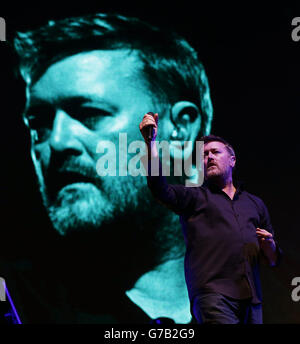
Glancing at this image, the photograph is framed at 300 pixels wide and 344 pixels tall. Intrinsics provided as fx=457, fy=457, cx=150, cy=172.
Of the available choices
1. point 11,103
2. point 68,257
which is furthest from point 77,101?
point 68,257

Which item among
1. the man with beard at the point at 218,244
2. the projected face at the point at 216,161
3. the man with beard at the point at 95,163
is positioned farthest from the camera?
the man with beard at the point at 95,163

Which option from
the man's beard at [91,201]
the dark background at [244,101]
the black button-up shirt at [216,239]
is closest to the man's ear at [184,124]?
the dark background at [244,101]

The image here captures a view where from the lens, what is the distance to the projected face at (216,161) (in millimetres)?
2107

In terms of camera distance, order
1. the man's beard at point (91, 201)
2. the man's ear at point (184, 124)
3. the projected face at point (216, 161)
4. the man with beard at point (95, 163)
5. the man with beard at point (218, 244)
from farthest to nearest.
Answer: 1. the man's ear at point (184, 124)
2. the man's beard at point (91, 201)
3. the man with beard at point (95, 163)
4. the projected face at point (216, 161)
5. the man with beard at point (218, 244)

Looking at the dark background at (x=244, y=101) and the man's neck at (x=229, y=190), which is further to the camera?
the dark background at (x=244, y=101)

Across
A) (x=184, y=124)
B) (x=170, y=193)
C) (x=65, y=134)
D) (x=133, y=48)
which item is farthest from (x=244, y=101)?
(x=170, y=193)

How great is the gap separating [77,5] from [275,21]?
1504 mm

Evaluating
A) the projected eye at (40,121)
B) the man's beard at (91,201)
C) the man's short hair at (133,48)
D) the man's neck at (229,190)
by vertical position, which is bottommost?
the man's beard at (91,201)

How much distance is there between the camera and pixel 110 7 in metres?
3.35

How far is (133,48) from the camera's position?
328 centimetres

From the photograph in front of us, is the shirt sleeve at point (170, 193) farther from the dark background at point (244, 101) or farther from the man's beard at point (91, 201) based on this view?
the dark background at point (244, 101)

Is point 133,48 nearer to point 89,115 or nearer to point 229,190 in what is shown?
point 89,115

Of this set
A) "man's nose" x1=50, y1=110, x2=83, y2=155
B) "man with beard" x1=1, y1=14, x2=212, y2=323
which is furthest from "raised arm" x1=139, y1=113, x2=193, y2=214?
"man's nose" x1=50, y1=110, x2=83, y2=155
